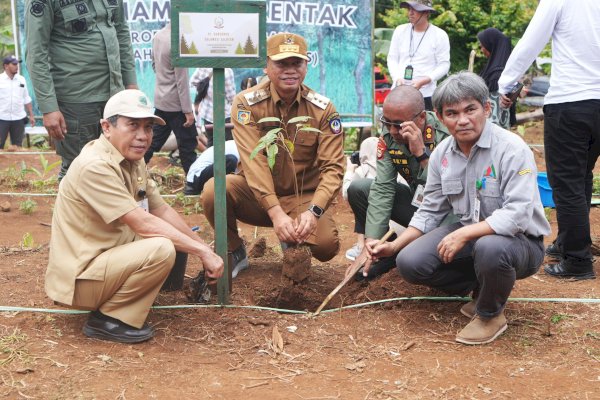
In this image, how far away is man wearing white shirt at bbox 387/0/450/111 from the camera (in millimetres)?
8133

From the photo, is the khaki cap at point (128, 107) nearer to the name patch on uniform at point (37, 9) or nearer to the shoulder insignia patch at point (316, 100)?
the shoulder insignia patch at point (316, 100)

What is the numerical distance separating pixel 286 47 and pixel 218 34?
0.63 m

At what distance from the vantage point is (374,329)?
13.2 ft

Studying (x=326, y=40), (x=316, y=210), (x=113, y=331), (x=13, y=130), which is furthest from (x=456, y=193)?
(x=13, y=130)

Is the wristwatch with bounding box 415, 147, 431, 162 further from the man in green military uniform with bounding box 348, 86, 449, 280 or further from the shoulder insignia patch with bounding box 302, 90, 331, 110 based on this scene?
the shoulder insignia patch with bounding box 302, 90, 331, 110

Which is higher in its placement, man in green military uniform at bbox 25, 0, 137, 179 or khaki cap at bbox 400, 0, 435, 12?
khaki cap at bbox 400, 0, 435, 12

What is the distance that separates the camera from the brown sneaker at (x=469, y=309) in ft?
13.5

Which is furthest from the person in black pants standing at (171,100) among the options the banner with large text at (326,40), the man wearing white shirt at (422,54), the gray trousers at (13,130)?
the gray trousers at (13,130)

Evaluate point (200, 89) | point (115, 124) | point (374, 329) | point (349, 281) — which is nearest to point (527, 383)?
point (374, 329)

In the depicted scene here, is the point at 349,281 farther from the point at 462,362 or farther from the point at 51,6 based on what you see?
the point at 51,6

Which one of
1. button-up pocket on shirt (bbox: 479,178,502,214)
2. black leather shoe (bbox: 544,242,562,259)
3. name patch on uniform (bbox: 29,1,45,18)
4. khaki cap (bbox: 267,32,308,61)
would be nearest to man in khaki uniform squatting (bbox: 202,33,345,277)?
khaki cap (bbox: 267,32,308,61)

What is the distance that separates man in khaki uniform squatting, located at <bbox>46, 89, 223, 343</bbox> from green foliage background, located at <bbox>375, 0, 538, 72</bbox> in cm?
1007

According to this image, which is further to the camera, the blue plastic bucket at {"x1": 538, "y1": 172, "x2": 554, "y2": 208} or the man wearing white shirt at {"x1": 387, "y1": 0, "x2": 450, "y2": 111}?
the man wearing white shirt at {"x1": 387, "y1": 0, "x2": 450, "y2": 111}

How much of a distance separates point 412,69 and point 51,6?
4227mm
